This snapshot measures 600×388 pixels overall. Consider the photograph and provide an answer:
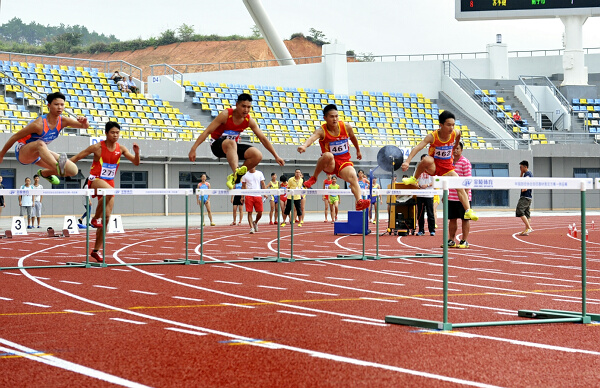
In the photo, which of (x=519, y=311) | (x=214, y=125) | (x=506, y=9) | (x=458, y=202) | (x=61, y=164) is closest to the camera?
(x=519, y=311)

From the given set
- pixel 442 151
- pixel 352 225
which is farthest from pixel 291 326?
pixel 352 225

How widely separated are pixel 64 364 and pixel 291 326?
207 centimetres

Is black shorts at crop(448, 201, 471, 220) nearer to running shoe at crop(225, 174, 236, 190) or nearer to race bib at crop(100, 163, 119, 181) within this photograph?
running shoe at crop(225, 174, 236, 190)

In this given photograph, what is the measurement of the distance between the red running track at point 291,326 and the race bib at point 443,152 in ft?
5.81

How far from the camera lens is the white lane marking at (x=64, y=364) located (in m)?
4.53

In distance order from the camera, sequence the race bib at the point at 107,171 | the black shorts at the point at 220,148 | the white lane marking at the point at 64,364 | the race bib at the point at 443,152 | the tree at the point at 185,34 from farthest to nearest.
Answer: the tree at the point at 185,34 < the race bib at the point at 443,152 < the race bib at the point at 107,171 < the black shorts at the point at 220,148 < the white lane marking at the point at 64,364

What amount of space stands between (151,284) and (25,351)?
14.3 ft

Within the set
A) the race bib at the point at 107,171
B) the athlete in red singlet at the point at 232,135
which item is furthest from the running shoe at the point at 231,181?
the race bib at the point at 107,171

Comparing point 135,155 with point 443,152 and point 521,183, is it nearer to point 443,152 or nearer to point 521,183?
point 443,152

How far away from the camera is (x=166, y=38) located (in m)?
104

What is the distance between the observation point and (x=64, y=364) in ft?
16.3

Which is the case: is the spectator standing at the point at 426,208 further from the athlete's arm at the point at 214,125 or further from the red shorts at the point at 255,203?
the athlete's arm at the point at 214,125

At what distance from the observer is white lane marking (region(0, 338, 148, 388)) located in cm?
453

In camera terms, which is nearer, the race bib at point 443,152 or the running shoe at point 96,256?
the running shoe at point 96,256
